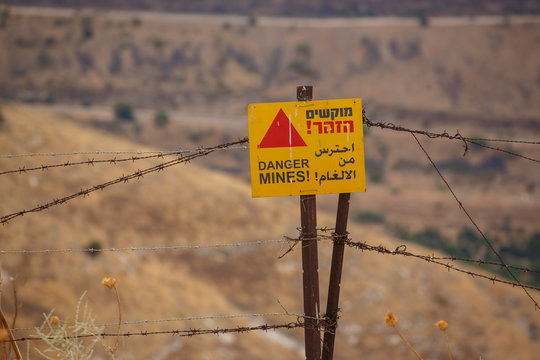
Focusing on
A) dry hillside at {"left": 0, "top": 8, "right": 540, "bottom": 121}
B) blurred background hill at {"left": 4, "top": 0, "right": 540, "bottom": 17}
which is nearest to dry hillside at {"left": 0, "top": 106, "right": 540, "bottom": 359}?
dry hillside at {"left": 0, "top": 8, "right": 540, "bottom": 121}

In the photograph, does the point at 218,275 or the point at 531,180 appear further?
the point at 531,180

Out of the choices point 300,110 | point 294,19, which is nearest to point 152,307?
point 300,110

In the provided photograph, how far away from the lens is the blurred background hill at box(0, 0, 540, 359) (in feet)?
66.9

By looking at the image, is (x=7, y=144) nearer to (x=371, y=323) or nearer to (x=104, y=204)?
(x=104, y=204)

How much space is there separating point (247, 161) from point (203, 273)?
26423 mm

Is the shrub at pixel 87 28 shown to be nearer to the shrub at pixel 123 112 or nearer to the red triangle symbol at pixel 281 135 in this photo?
the shrub at pixel 123 112

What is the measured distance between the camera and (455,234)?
1539 inches

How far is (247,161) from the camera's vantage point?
48.7 meters

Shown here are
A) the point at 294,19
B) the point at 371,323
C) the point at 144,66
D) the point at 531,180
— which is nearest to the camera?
the point at 371,323

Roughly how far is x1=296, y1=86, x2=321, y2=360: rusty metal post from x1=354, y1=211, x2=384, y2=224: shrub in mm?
35370

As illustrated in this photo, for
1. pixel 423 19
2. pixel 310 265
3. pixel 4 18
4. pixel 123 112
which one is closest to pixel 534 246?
pixel 123 112

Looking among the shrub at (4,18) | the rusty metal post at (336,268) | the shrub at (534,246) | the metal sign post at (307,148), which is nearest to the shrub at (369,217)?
the shrub at (534,246)

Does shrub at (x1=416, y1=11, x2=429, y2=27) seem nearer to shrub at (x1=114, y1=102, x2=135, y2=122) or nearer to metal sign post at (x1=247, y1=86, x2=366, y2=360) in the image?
shrub at (x1=114, y1=102, x2=135, y2=122)

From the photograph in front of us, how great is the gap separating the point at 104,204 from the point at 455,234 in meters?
25.4
